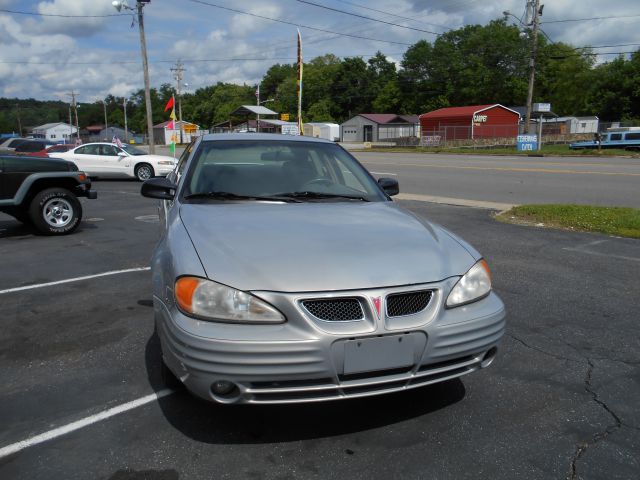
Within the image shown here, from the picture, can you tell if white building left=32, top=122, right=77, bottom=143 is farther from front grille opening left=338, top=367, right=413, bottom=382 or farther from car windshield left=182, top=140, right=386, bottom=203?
front grille opening left=338, top=367, right=413, bottom=382

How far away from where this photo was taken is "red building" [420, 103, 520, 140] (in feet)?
197

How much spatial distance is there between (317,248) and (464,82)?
9756cm

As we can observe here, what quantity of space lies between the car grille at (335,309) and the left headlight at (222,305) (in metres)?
0.15

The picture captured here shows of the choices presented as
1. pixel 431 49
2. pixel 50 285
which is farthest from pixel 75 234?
pixel 431 49

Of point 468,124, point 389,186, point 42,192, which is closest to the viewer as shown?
point 389,186

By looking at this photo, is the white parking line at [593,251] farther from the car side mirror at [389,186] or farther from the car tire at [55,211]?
the car tire at [55,211]

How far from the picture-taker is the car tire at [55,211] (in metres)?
8.70

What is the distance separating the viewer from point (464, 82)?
93312mm

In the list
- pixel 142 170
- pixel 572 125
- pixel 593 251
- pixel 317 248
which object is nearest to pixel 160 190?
pixel 317 248

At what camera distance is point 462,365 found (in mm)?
2836

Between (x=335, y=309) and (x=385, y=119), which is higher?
(x=385, y=119)

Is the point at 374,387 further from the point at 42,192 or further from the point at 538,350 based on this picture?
the point at 42,192

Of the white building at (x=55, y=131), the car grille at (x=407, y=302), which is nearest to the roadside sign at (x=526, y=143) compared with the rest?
the car grille at (x=407, y=302)

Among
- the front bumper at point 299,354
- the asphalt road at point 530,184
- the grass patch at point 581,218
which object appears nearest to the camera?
the front bumper at point 299,354
